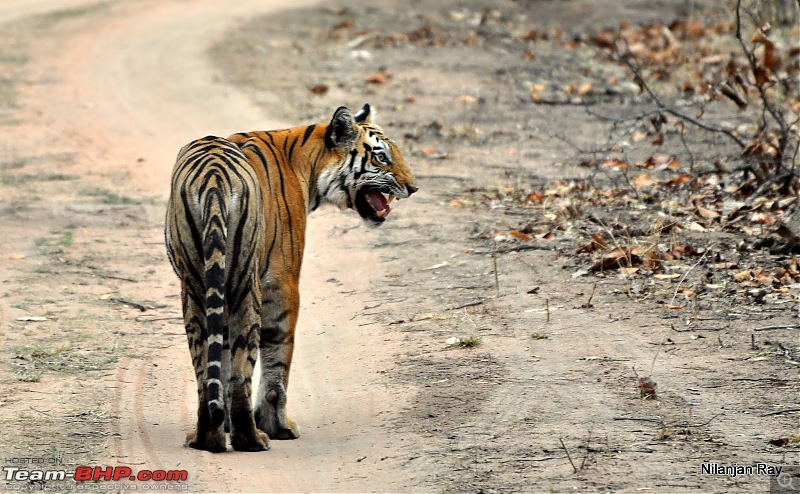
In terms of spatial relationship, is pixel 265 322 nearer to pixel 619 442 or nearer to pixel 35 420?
pixel 35 420

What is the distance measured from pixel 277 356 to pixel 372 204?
1.12 metres

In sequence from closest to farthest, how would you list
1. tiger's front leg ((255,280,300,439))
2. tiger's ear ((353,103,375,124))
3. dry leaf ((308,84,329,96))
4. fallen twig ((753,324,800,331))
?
1. tiger's front leg ((255,280,300,439))
2. tiger's ear ((353,103,375,124))
3. fallen twig ((753,324,800,331))
4. dry leaf ((308,84,329,96))

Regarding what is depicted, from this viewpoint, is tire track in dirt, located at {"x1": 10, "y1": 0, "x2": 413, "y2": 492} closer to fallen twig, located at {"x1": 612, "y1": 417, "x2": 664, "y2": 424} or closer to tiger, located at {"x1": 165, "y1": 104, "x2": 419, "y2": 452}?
tiger, located at {"x1": 165, "y1": 104, "x2": 419, "y2": 452}

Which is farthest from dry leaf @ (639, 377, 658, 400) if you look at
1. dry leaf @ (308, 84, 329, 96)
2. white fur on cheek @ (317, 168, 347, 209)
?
dry leaf @ (308, 84, 329, 96)

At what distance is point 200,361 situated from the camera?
577 cm

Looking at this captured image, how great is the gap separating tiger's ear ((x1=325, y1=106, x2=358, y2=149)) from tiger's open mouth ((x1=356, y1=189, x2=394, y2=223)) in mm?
299

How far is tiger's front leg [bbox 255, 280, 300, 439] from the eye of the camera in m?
6.20

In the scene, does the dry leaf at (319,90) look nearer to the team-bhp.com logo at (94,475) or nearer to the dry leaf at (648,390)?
the dry leaf at (648,390)

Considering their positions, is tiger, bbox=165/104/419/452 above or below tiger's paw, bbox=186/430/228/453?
above

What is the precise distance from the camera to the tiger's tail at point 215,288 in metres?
5.47

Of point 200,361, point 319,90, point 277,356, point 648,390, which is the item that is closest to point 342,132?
point 277,356

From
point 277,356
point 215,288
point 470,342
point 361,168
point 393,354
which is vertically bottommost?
point 393,354

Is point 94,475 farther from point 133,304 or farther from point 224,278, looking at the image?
point 133,304

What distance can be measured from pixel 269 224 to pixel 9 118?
31.6ft
